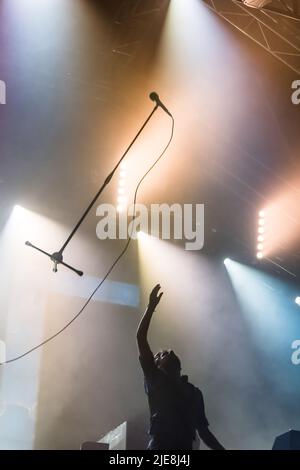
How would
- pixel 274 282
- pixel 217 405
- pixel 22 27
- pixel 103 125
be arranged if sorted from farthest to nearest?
pixel 274 282
pixel 217 405
pixel 103 125
pixel 22 27

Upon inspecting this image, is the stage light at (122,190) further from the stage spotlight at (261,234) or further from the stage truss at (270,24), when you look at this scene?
the stage truss at (270,24)

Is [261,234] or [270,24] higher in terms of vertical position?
[270,24]

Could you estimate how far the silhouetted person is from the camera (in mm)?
2430

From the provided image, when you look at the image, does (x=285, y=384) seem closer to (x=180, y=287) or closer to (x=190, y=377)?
(x=190, y=377)

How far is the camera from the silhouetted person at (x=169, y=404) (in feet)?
7.97

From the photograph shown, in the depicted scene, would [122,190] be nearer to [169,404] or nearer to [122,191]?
[122,191]

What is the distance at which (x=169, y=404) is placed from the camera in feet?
8.14

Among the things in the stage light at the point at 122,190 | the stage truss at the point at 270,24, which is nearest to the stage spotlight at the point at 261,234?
the stage light at the point at 122,190

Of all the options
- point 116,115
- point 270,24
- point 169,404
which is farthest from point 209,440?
point 116,115

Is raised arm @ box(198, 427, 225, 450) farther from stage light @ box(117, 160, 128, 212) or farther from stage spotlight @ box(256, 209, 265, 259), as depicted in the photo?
stage spotlight @ box(256, 209, 265, 259)

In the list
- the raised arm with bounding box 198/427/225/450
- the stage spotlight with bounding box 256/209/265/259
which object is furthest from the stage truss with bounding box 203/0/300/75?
the raised arm with bounding box 198/427/225/450

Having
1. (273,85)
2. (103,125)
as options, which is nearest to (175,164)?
(103,125)
